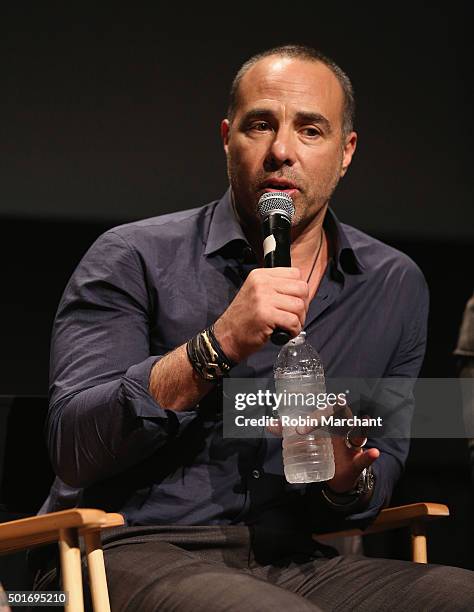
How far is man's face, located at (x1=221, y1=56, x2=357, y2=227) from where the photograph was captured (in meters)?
1.98

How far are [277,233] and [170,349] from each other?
1.48 feet

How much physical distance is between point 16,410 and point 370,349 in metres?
0.82

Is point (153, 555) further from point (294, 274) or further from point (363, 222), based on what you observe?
point (363, 222)

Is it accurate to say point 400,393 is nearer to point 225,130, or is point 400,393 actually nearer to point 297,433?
point 297,433

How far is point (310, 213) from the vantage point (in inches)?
81.0

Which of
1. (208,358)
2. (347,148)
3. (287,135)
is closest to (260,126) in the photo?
(287,135)

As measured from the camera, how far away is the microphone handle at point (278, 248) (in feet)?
5.00

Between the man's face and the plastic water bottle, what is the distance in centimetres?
31

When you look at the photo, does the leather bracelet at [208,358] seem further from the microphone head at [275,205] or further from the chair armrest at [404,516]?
the chair armrest at [404,516]

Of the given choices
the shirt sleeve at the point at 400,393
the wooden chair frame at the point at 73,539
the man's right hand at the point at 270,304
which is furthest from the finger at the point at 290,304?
the shirt sleeve at the point at 400,393

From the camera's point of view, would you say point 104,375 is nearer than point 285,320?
No

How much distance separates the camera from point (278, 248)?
1.57 metres

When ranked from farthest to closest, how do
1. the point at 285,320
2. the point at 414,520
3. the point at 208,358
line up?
the point at 414,520 → the point at 208,358 → the point at 285,320

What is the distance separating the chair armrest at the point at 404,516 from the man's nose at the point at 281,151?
32.8 inches
